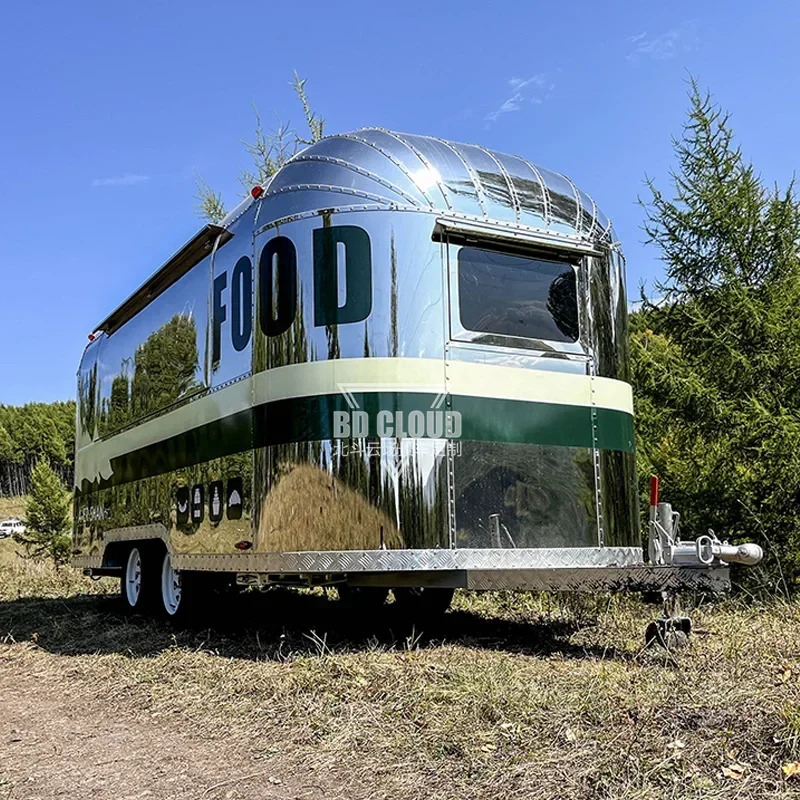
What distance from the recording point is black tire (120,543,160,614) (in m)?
8.68

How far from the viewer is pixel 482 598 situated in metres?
9.00

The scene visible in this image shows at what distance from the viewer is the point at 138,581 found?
29.7ft

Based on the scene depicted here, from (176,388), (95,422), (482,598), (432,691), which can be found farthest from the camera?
(95,422)

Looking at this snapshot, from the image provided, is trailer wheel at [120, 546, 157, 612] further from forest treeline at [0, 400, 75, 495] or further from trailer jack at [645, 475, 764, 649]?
forest treeline at [0, 400, 75, 495]

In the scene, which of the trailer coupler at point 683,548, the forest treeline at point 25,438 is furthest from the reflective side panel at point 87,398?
the forest treeline at point 25,438

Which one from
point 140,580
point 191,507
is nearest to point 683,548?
point 191,507

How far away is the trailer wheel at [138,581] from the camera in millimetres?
8695

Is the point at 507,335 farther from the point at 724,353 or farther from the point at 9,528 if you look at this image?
the point at 9,528

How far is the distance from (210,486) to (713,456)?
21.3 feet

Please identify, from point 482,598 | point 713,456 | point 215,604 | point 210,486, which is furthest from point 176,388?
point 713,456

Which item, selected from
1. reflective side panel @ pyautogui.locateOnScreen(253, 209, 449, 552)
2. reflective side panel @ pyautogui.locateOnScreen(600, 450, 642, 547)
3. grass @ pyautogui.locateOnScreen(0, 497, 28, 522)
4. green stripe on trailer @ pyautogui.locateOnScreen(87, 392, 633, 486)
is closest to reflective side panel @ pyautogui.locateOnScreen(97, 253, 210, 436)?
green stripe on trailer @ pyautogui.locateOnScreen(87, 392, 633, 486)

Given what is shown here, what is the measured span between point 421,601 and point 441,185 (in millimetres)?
3592

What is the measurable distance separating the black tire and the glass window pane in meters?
4.54

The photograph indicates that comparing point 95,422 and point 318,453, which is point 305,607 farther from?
point 318,453
